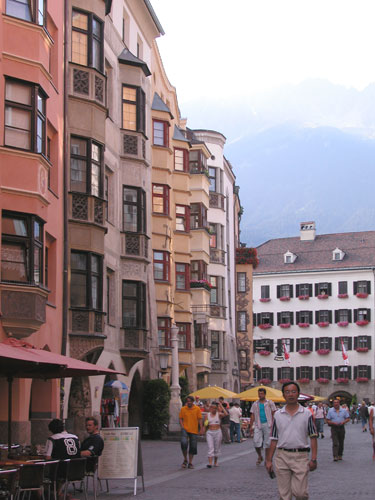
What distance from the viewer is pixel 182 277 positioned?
50344 millimetres

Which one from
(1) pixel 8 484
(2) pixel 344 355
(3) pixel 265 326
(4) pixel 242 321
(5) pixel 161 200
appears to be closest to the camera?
(1) pixel 8 484

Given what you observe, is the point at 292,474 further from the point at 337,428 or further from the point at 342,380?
the point at 342,380

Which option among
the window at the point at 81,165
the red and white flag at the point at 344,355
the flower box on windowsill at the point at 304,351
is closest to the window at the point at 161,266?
the window at the point at 81,165

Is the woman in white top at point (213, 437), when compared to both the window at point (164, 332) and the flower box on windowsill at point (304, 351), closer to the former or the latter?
the window at point (164, 332)

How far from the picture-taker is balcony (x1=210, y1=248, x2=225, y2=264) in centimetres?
6334

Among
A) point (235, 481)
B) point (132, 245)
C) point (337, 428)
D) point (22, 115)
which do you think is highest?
point (22, 115)

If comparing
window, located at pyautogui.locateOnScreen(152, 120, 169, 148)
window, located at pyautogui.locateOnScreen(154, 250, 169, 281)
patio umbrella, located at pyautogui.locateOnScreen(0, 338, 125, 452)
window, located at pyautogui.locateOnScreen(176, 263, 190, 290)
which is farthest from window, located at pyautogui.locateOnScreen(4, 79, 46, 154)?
window, located at pyautogui.locateOnScreen(176, 263, 190, 290)

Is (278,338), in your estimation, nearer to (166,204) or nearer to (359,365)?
(359,365)

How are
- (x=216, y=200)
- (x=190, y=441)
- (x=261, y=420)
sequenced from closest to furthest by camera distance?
(x=190, y=441)
(x=261, y=420)
(x=216, y=200)

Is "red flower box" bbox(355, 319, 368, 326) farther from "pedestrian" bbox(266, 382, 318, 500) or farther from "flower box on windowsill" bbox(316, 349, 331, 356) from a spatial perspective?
"pedestrian" bbox(266, 382, 318, 500)

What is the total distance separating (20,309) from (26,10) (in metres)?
7.47

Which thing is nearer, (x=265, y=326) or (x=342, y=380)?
(x=342, y=380)

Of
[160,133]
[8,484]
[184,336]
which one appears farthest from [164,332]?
[8,484]

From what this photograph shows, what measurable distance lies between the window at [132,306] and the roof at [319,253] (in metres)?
67.5
